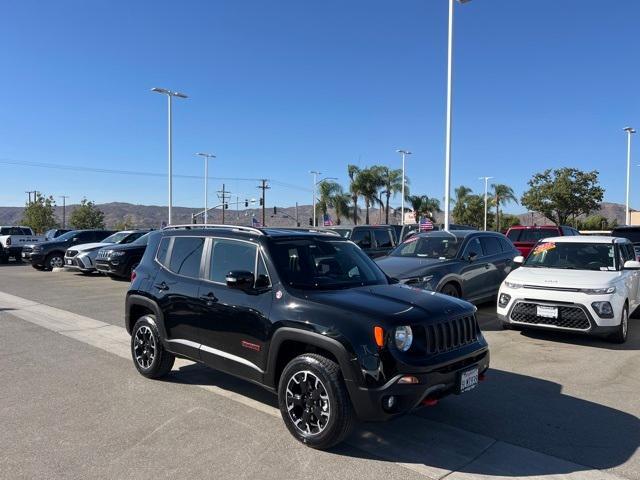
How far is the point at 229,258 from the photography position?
523 cm

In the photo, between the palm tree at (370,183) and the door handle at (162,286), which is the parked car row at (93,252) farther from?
the palm tree at (370,183)

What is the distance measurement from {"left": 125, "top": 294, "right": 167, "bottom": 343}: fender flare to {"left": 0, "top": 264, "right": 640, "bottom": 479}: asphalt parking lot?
1.98 ft

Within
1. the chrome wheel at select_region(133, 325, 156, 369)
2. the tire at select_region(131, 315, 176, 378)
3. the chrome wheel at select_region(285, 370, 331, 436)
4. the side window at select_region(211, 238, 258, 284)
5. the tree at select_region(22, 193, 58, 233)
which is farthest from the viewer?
the tree at select_region(22, 193, 58, 233)

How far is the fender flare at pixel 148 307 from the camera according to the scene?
576 centimetres

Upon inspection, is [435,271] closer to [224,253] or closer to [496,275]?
[496,275]

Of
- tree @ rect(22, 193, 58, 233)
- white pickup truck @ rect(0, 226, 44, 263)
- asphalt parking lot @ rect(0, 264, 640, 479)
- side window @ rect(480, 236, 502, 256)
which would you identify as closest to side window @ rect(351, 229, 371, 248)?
side window @ rect(480, 236, 502, 256)

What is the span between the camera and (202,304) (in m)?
5.21

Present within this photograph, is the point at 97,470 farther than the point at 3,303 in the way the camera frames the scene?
No

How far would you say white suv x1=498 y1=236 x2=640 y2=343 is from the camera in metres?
7.45

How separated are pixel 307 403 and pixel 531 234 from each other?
15.7m

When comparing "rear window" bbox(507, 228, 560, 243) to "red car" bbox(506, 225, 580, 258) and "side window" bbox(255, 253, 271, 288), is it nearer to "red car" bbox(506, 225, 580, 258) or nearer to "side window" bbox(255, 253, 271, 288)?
"red car" bbox(506, 225, 580, 258)

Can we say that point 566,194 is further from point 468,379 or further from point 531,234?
point 468,379

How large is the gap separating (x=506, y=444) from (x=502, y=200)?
218 feet

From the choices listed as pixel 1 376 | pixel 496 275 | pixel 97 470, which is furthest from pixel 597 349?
pixel 1 376
